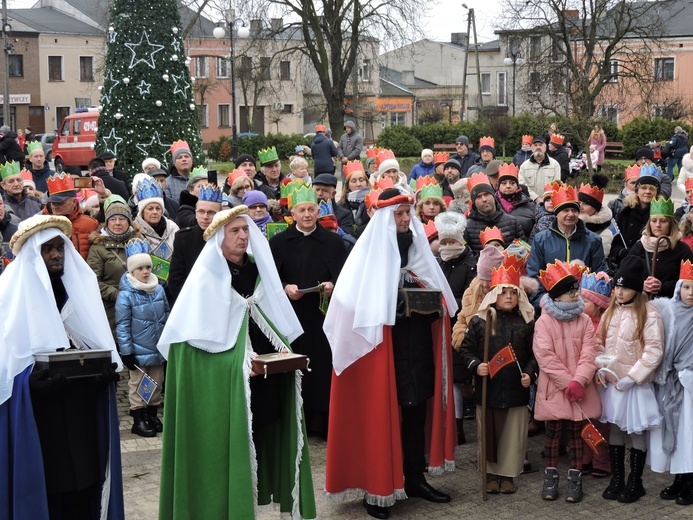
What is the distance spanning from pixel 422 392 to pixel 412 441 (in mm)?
387

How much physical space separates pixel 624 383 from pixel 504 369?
0.83 meters

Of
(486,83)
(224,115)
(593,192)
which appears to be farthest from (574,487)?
(486,83)

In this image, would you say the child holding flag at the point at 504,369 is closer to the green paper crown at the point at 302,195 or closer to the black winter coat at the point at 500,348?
the black winter coat at the point at 500,348

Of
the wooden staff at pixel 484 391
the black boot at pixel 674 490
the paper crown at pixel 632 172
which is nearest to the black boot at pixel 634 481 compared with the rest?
the black boot at pixel 674 490

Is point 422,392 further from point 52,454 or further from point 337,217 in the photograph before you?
point 337,217

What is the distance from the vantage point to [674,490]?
7.11 meters

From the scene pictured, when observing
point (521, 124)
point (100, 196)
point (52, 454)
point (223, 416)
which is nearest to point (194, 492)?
point (223, 416)

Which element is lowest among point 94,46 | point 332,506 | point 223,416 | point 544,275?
point 332,506

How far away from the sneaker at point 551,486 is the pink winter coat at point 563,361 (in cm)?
38

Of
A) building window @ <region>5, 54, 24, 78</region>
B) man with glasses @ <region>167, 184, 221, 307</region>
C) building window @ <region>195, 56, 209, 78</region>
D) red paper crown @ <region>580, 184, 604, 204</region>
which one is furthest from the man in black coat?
building window @ <region>195, 56, 209, 78</region>

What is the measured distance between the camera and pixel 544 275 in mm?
7270

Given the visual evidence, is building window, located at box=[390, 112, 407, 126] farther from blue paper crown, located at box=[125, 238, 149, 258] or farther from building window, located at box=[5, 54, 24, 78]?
blue paper crown, located at box=[125, 238, 149, 258]

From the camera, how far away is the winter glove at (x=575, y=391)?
7.06 meters

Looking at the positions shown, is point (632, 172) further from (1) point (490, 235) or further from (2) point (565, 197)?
(1) point (490, 235)
